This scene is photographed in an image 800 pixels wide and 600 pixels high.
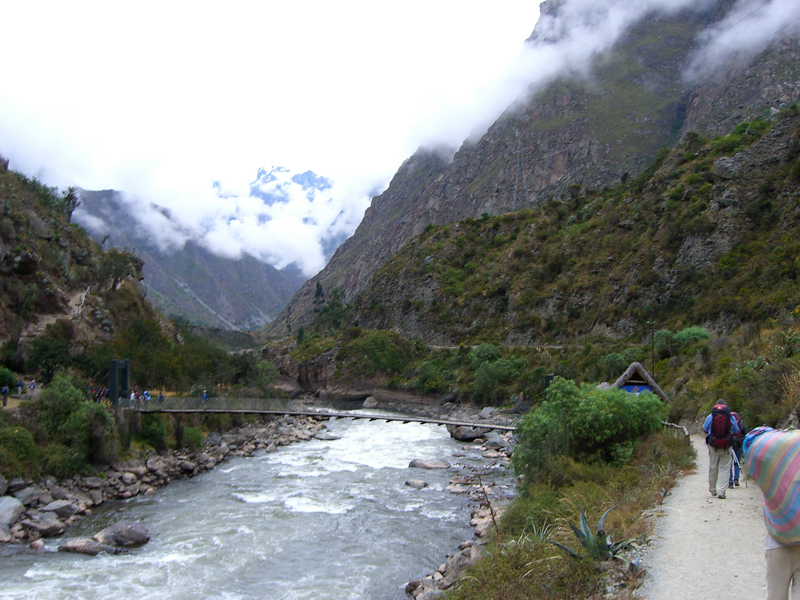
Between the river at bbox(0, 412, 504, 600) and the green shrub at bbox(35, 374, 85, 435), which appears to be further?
the green shrub at bbox(35, 374, 85, 435)

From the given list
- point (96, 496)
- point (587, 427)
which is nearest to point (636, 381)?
point (587, 427)

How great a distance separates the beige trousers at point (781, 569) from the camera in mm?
3949

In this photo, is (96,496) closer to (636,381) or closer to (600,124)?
(636,381)

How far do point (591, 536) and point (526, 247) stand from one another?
219ft

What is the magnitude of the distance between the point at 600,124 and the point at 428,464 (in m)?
114

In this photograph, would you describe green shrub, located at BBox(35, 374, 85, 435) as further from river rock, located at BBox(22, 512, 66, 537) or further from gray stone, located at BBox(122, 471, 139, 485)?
river rock, located at BBox(22, 512, 66, 537)

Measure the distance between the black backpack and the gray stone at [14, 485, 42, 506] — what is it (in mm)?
19112

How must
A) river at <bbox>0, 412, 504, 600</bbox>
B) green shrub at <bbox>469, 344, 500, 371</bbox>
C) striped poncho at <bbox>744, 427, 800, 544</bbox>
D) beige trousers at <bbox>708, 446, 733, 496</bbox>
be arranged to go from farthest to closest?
green shrub at <bbox>469, 344, 500, 371</bbox>, river at <bbox>0, 412, 504, 600</bbox>, beige trousers at <bbox>708, 446, 733, 496</bbox>, striped poncho at <bbox>744, 427, 800, 544</bbox>

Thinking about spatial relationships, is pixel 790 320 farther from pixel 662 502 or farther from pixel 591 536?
pixel 591 536

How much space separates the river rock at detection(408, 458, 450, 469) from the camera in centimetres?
2561

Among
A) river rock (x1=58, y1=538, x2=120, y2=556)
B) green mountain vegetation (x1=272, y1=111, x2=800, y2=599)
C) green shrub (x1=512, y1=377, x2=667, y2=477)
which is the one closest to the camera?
green mountain vegetation (x1=272, y1=111, x2=800, y2=599)

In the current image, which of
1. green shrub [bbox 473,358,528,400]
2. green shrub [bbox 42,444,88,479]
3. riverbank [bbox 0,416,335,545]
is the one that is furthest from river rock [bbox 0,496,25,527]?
green shrub [bbox 473,358,528,400]

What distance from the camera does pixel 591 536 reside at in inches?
313

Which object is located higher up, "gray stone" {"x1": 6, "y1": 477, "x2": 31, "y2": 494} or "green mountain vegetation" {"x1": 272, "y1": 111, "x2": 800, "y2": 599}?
"green mountain vegetation" {"x1": 272, "y1": 111, "x2": 800, "y2": 599}
